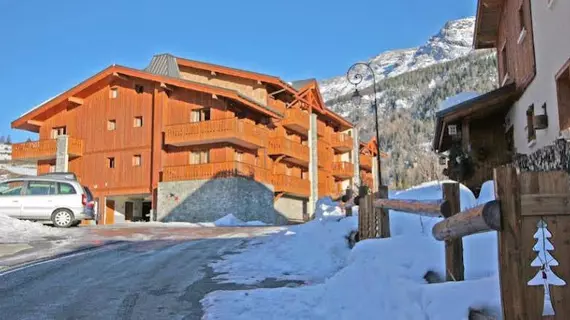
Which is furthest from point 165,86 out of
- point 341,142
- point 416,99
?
point 416,99

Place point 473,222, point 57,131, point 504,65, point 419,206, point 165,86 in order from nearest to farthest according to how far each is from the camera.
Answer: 1. point 473,222
2. point 419,206
3. point 504,65
4. point 165,86
5. point 57,131

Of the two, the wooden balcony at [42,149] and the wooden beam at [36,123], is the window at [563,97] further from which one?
the wooden beam at [36,123]

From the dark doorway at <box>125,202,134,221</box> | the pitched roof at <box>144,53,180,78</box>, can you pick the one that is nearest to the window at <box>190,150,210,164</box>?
the pitched roof at <box>144,53,180,78</box>

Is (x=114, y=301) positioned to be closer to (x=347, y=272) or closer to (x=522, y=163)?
(x=347, y=272)

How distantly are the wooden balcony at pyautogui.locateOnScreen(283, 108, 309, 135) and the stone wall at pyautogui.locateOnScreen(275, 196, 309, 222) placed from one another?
4797mm

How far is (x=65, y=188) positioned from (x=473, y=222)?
1783cm

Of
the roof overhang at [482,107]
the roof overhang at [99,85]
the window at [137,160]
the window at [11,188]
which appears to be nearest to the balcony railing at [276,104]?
the roof overhang at [99,85]

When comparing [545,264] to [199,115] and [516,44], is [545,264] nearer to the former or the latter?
[516,44]

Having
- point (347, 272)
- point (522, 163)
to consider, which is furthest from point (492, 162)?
point (347, 272)

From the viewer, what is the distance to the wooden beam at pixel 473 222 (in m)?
3.29

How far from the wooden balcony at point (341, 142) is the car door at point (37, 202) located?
95.5 ft

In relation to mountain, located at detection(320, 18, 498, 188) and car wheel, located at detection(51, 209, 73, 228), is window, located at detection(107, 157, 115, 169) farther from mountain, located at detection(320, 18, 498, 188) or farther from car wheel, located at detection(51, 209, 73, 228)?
mountain, located at detection(320, 18, 498, 188)

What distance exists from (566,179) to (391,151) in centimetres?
8640

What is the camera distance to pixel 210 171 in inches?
1214
